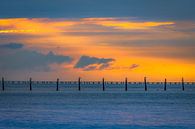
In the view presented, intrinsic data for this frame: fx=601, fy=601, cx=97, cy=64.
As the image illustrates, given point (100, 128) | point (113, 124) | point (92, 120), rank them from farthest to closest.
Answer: point (92, 120)
point (113, 124)
point (100, 128)

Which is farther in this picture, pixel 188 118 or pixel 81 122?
pixel 188 118

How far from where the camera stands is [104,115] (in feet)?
168

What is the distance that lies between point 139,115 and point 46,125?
37.7ft

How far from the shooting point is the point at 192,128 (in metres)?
40.3

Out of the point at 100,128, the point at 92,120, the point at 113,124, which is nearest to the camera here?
the point at 100,128

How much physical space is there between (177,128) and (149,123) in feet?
10.7

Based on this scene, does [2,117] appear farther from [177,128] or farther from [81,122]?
[177,128]

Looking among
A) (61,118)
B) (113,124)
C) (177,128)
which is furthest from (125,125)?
(61,118)

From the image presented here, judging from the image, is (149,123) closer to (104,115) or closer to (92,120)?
(92,120)

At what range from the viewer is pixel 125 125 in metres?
42.4

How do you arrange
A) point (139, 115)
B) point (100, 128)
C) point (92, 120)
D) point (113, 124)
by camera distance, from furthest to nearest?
point (139, 115) < point (92, 120) < point (113, 124) < point (100, 128)

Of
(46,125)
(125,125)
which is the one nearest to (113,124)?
(125,125)

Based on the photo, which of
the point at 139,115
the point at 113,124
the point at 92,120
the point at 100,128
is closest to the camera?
the point at 100,128

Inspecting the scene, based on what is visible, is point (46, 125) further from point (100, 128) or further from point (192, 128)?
point (192, 128)
